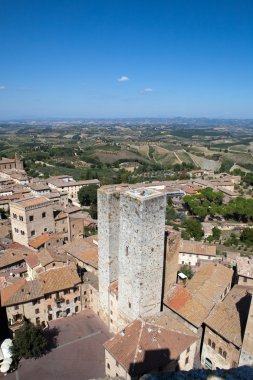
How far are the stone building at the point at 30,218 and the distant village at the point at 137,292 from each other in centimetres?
30

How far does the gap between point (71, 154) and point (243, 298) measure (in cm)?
13329

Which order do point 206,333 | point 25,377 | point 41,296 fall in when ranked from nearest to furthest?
point 25,377 → point 206,333 → point 41,296

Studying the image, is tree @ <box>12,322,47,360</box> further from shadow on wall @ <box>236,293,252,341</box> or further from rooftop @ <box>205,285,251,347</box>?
shadow on wall @ <box>236,293,252,341</box>

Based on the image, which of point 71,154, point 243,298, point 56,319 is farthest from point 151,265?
point 71,154

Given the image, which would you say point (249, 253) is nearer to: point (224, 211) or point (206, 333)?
point (224, 211)

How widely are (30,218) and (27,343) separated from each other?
1822 centimetres

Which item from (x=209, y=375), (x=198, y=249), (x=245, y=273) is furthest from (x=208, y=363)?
(x=209, y=375)

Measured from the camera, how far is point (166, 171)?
123625 mm

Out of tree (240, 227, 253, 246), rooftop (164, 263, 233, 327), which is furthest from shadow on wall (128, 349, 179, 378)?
tree (240, 227, 253, 246)

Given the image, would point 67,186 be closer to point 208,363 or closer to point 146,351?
point 208,363

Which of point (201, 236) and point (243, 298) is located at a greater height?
point (243, 298)

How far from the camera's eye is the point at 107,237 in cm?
2650

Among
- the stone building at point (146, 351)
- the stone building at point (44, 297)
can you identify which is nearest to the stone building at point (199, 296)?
the stone building at point (146, 351)

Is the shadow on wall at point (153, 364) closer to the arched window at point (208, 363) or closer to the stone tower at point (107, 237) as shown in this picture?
the arched window at point (208, 363)
